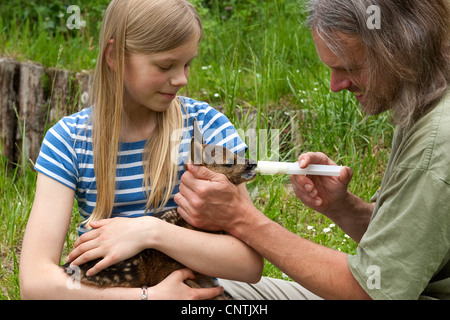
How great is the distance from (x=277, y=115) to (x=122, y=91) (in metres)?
2.36

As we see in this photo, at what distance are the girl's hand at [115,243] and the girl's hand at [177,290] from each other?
158 mm

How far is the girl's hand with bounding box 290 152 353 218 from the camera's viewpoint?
2.71 metres

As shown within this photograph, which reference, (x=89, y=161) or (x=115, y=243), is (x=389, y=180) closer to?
(x=115, y=243)

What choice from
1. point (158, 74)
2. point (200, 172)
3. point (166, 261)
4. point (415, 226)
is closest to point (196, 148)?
point (200, 172)

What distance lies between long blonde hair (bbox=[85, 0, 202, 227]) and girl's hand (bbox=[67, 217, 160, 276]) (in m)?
0.17

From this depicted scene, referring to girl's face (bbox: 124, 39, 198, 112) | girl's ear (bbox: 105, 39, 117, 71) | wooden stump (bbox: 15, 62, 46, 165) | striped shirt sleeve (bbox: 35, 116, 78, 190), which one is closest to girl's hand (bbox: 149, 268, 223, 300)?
striped shirt sleeve (bbox: 35, 116, 78, 190)

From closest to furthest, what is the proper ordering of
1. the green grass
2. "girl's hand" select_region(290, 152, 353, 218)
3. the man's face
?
1. the man's face
2. "girl's hand" select_region(290, 152, 353, 218)
3. the green grass

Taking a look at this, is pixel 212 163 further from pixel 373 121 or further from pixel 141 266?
pixel 373 121

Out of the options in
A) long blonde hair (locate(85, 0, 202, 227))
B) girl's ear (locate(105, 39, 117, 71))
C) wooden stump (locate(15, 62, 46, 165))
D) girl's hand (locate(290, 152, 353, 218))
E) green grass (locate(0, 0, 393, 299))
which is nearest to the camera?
long blonde hair (locate(85, 0, 202, 227))

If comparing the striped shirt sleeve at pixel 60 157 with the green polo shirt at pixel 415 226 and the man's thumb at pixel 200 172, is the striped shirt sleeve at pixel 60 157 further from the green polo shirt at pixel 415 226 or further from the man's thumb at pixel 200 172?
the green polo shirt at pixel 415 226

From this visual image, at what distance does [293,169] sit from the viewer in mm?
2613

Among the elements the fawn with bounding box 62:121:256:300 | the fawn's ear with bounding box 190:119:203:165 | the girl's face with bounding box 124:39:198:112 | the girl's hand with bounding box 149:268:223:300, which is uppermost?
the girl's face with bounding box 124:39:198:112

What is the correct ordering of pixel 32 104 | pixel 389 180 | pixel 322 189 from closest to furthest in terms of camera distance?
pixel 389 180, pixel 322 189, pixel 32 104

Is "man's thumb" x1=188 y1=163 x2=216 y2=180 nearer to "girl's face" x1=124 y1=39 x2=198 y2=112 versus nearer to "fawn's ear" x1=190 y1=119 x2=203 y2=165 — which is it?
"fawn's ear" x1=190 y1=119 x2=203 y2=165
